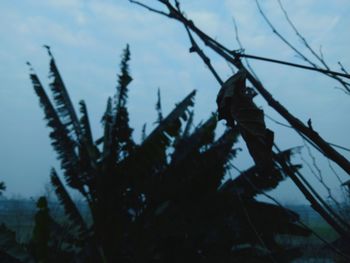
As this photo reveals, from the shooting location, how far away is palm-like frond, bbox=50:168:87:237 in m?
5.10

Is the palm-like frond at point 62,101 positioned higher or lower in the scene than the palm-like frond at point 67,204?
higher

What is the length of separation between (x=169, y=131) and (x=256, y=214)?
174cm

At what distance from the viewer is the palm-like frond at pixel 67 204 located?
5.10 meters

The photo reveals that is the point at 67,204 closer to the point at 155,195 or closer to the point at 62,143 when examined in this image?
the point at 62,143

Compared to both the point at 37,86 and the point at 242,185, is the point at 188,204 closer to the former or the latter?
the point at 242,185

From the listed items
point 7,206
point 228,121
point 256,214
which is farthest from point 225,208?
point 7,206

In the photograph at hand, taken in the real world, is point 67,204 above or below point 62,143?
below

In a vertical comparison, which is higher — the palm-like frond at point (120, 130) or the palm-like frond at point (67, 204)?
the palm-like frond at point (120, 130)

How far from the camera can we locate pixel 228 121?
24.4 inches

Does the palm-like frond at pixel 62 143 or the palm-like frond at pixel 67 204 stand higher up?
the palm-like frond at pixel 62 143

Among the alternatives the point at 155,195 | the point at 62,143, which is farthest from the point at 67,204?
the point at 155,195

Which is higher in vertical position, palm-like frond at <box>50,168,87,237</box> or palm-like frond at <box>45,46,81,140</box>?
palm-like frond at <box>45,46,81,140</box>

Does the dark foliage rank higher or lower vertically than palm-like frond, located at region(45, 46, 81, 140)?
lower

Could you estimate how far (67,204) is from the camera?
5148 mm
